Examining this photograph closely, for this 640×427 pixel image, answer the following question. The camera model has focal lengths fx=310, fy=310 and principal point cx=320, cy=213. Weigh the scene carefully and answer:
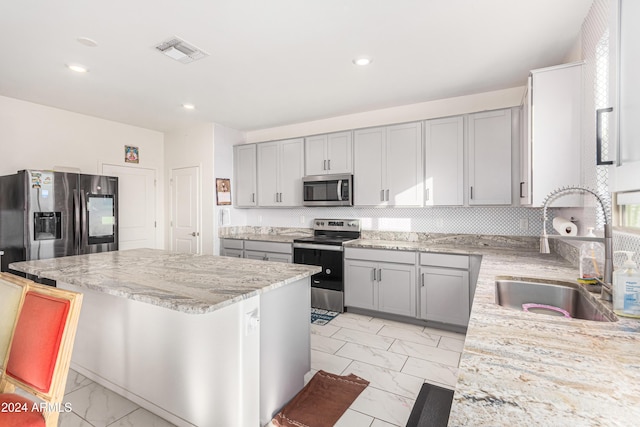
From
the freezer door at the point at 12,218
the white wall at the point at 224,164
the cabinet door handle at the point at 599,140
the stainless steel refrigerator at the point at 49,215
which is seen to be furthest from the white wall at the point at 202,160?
the cabinet door handle at the point at 599,140

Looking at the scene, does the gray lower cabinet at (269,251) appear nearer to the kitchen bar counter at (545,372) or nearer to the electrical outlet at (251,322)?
the electrical outlet at (251,322)

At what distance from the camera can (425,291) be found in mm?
3316

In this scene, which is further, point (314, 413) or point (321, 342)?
point (321, 342)

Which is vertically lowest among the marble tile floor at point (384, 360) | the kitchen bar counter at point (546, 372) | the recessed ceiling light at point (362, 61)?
the marble tile floor at point (384, 360)

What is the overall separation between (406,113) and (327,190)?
4.63 feet

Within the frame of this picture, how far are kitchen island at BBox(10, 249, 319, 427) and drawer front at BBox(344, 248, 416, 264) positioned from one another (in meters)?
1.56

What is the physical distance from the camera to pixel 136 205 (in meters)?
4.88

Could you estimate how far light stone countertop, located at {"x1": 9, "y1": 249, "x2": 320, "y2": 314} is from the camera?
1482 millimetres

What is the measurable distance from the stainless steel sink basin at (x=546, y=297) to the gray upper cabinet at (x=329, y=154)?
2468mm

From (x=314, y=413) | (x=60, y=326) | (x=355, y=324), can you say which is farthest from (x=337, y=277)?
(x=60, y=326)

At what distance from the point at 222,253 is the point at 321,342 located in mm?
2424

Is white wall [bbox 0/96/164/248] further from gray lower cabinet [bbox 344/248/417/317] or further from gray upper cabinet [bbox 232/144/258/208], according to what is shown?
gray lower cabinet [bbox 344/248/417/317]

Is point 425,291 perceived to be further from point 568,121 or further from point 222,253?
point 222,253

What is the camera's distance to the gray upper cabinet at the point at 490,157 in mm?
3145
